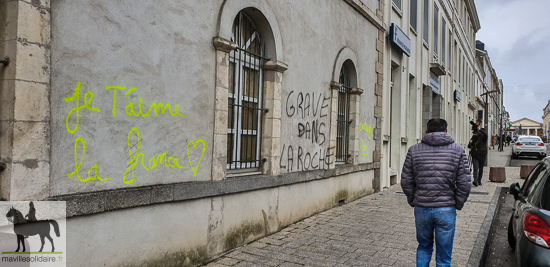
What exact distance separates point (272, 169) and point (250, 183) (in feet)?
2.03

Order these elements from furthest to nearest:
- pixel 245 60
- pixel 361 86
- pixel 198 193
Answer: pixel 361 86 < pixel 245 60 < pixel 198 193

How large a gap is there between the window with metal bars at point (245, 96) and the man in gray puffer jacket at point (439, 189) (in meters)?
2.51

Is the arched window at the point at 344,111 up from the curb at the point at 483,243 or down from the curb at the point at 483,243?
up

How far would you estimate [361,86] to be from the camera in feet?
31.6

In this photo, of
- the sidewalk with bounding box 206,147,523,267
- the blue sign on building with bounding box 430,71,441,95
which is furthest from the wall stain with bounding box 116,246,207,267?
the blue sign on building with bounding box 430,71,441,95

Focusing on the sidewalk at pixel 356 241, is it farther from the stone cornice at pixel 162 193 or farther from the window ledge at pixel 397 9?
the window ledge at pixel 397 9

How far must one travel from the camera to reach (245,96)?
5.81 meters

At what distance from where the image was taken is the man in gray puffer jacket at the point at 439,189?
391 cm

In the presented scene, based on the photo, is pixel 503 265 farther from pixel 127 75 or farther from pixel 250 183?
pixel 127 75

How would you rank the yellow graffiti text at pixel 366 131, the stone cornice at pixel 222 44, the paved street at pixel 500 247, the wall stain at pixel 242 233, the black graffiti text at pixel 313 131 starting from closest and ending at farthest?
the stone cornice at pixel 222 44 → the wall stain at pixel 242 233 → the paved street at pixel 500 247 → the black graffiti text at pixel 313 131 → the yellow graffiti text at pixel 366 131

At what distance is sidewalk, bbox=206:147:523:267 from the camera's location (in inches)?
194

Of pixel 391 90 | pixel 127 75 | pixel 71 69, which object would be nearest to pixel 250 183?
pixel 127 75

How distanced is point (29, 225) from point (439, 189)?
357 centimetres

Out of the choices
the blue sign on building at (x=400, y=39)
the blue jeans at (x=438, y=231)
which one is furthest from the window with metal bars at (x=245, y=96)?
the blue sign on building at (x=400, y=39)
